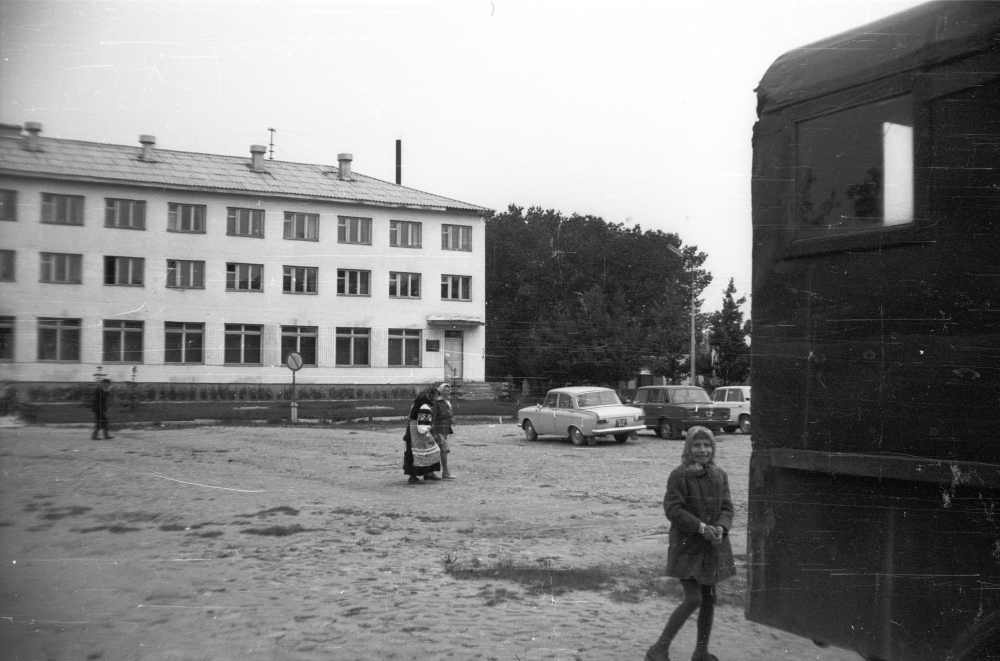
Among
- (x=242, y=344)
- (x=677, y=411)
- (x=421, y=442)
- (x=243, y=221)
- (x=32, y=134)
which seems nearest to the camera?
(x=32, y=134)

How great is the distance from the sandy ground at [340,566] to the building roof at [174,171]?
9.23ft

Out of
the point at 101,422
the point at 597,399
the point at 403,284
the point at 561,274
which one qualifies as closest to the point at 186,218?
the point at 101,422

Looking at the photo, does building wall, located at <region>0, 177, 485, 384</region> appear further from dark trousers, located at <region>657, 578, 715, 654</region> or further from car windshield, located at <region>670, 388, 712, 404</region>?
car windshield, located at <region>670, 388, 712, 404</region>

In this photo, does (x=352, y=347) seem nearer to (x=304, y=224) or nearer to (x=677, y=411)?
(x=677, y=411)

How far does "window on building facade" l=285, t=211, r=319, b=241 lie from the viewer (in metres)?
19.0

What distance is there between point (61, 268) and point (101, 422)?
16351 mm

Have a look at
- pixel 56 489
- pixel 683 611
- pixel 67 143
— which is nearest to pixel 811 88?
pixel 683 611

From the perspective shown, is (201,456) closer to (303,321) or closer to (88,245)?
(88,245)

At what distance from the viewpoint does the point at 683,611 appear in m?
4.85

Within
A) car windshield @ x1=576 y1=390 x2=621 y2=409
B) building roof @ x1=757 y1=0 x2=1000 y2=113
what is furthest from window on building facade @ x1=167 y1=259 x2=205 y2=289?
car windshield @ x1=576 y1=390 x2=621 y2=409

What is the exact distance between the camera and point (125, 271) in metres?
9.95

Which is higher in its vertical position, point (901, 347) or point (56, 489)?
point (901, 347)

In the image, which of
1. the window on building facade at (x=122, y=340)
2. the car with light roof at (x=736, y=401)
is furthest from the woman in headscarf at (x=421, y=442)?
the car with light roof at (x=736, y=401)

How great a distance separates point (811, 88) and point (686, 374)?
144ft
